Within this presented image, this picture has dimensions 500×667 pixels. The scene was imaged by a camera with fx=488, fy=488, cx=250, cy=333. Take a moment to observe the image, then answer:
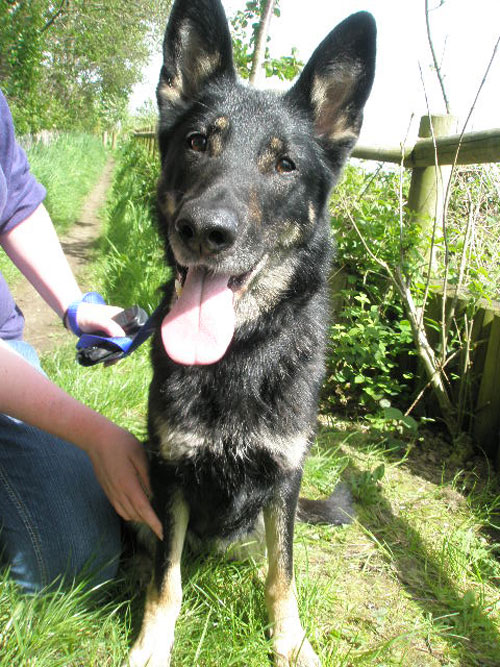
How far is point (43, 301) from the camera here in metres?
5.44

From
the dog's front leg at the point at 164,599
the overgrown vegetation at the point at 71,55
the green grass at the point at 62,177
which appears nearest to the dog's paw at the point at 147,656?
the dog's front leg at the point at 164,599

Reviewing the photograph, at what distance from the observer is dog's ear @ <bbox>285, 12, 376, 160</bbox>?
1.91 meters

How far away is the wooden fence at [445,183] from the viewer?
302 cm

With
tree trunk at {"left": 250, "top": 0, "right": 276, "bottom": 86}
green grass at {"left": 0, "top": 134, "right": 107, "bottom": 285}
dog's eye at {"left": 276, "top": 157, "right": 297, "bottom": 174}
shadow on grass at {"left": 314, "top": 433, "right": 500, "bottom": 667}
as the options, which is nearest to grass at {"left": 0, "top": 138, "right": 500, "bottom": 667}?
shadow on grass at {"left": 314, "top": 433, "right": 500, "bottom": 667}

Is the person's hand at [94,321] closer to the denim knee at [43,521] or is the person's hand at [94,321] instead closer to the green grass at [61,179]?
the denim knee at [43,521]

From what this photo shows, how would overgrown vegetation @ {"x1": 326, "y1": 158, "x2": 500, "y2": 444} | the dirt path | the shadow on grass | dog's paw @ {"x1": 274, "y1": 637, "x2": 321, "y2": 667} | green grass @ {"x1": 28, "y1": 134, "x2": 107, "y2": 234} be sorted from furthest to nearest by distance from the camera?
green grass @ {"x1": 28, "y1": 134, "x2": 107, "y2": 234} < the dirt path < overgrown vegetation @ {"x1": 326, "y1": 158, "x2": 500, "y2": 444} < the shadow on grass < dog's paw @ {"x1": 274, "y1": 637, "x2": 321, "y2": 667}

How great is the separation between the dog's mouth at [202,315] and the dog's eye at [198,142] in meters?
0.53

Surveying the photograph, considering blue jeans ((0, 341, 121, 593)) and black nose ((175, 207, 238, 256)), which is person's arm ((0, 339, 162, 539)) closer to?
blue jeans ((0, 341, 121, 593))

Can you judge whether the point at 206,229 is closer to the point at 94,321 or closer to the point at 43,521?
the point at 94,321

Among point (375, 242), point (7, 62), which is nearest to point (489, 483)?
point (375, 242)

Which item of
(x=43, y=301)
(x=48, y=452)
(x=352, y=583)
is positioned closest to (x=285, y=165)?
(x=48, y=452)

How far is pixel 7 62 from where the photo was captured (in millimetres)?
11352

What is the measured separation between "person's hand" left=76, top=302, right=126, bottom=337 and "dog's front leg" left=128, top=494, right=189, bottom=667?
2.75 feet

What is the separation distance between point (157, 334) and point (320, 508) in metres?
1.25
